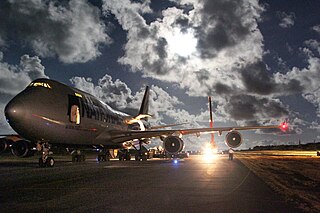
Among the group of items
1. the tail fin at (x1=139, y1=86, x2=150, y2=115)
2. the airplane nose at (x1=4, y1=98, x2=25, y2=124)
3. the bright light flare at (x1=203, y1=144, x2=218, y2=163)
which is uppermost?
the tail fin at (x1=139, y1=86, x2=150, y2=115)

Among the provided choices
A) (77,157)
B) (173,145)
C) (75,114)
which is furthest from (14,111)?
(173,145)

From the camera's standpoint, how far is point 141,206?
5.34 meters

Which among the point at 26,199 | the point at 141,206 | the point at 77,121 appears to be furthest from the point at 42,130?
the point at 141,206

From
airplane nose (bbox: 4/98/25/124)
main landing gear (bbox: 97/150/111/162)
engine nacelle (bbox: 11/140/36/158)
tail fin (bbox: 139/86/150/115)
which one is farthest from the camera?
tail fin (bbox: 139/86/150/115)

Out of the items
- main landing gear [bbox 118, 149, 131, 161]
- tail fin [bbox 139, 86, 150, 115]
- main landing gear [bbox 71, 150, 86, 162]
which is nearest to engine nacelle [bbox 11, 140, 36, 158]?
main landing gear [bbox 71, 150, 86, 162]

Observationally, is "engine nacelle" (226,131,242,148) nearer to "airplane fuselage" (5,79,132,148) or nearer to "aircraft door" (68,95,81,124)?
"airplane fuselage" (5,79,132,148)

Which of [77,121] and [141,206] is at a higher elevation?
[77,121]

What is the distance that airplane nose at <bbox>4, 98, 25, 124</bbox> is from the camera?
1510cm

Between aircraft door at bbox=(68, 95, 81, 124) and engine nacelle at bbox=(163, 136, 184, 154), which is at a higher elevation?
aircraft door at bbox=(68, 95, 81, 124)

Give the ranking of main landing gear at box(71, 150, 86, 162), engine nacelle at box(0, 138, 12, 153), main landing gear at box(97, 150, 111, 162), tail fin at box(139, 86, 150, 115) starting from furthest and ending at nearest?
1. tail fin at box(139, 86, 150, 115)
2. main landing gear at box(97, 150, 111, 162)
3. main landing gear at box(71, 150, 86, 162)
4. engine nacelle at box(0, 138, 12, 153)

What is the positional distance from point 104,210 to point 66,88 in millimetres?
16165

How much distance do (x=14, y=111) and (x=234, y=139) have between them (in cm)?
1852

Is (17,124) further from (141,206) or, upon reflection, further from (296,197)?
(296,197)

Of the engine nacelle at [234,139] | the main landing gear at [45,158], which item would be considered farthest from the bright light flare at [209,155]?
the main landing gear at [45,158]
